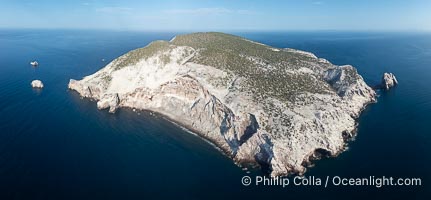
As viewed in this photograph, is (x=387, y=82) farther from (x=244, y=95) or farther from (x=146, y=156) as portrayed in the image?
(x=146, y=156)

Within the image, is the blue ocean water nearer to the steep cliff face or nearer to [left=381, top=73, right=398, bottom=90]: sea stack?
the steep cliff face

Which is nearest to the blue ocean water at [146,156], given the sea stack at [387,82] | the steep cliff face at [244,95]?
the steep cliff face at [244,95]

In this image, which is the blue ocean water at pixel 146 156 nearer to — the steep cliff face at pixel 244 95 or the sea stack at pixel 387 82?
the steep cliff face at pixel 244 95

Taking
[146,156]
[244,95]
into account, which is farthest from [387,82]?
[146,156]

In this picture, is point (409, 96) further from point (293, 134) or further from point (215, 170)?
point (215, 170)

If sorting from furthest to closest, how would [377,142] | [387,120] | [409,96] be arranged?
[409,96] < [387,120] < [377,142]

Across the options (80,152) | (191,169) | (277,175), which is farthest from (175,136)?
(277,175)

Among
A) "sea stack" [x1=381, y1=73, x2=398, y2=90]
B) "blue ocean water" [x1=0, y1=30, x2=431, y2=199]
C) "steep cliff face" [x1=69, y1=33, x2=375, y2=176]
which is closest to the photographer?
"blue ocean water" [x1=0, y1=30, x2=431, y2=199]

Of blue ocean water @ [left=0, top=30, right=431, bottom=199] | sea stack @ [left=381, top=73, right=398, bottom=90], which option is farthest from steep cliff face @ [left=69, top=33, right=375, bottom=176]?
sea stack @ [left=381, top=73, right=398, bottom=90]
